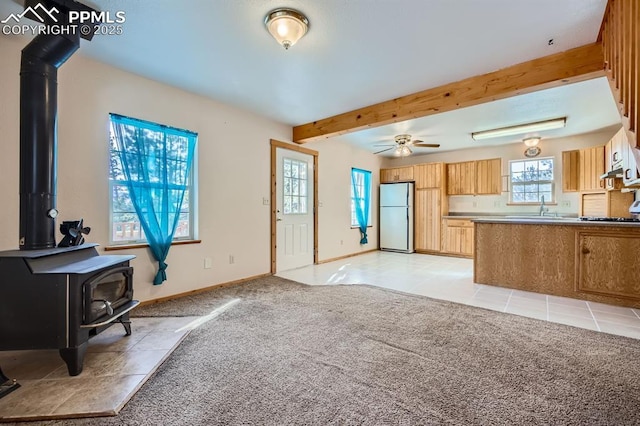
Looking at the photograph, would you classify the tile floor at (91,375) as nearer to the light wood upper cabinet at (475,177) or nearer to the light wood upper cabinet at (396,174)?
the light wood upper cabinet at (396,174)

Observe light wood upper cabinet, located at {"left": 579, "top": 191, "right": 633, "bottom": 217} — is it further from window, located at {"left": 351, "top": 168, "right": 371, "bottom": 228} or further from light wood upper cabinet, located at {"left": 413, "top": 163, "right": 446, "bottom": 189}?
window, located at {"left": 351, "top": 168, "right": 371, "bottom": 228}

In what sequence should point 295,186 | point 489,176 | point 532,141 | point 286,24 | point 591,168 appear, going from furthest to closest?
point 489,176 → point 532,141 → point 295,186 → point 591,168 → point 286,24

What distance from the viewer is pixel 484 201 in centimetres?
632

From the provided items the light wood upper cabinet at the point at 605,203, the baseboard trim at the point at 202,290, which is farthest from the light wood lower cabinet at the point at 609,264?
the baseboard trim at the point at 202,290

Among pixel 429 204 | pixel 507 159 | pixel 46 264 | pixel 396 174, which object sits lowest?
pixel 46 264

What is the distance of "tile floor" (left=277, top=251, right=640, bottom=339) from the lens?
270cm

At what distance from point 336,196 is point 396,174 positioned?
6.85 feet

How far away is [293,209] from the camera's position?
15.9 ft

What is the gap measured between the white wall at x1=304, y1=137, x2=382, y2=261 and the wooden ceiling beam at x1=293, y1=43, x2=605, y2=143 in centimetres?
131

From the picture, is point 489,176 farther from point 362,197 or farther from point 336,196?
point 336,196

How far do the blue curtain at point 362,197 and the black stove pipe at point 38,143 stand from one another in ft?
16.3

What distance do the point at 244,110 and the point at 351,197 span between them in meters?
3.02

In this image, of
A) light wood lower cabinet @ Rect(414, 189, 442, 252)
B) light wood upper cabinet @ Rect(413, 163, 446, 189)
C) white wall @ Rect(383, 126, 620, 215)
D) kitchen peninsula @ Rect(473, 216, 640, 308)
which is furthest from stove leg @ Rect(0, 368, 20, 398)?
white wall @ Rect(383, 126, 620, 215)

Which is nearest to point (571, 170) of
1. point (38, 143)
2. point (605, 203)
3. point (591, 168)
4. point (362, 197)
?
point (591, 168)
